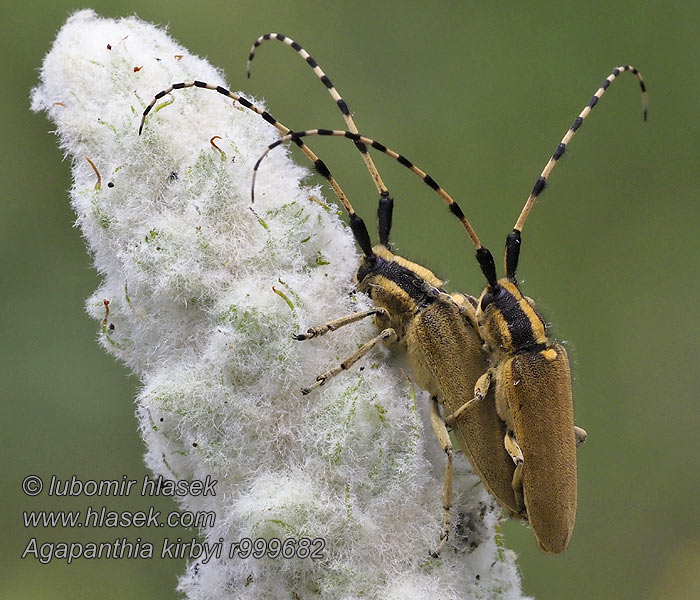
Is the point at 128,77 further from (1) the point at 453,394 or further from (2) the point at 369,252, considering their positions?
(1) the point at 453,394

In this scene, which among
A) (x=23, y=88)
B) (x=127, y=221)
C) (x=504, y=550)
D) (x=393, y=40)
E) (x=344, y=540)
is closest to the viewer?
(x=344, y=540)

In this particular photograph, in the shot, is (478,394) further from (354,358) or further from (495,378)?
(354,358)

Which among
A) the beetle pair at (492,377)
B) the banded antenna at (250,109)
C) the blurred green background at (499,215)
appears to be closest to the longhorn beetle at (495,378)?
the beetle pair at (492,377)

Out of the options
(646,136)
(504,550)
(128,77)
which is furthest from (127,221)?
(646,136)

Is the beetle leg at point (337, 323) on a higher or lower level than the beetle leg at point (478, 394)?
higher

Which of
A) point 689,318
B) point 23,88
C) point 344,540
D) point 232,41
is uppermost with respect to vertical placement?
point 232,41

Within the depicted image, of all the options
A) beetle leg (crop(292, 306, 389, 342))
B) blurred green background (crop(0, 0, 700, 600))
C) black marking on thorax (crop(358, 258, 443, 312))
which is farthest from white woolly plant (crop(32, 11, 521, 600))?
blurred green background (crop(0, 0, 700, 600))

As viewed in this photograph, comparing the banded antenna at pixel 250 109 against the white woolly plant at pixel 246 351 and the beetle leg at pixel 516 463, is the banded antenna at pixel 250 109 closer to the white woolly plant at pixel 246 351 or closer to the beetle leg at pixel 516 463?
the white woolly plant at pixel 246 351

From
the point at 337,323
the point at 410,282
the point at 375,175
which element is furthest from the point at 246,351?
the point at 375,175
